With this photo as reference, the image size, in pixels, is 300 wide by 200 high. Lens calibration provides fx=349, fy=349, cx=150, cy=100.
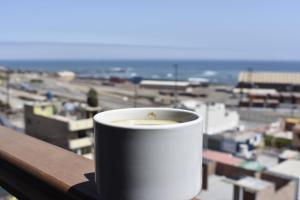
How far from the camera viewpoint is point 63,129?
17.2m

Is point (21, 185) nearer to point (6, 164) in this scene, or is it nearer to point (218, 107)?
point (6, 164)

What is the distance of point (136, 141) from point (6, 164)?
757mm

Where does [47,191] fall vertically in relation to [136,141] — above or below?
below

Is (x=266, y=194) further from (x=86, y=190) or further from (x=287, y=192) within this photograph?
(x=86, y=190)

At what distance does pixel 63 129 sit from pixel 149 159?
56.1 feet

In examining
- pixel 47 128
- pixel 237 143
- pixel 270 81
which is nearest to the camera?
pixel 47 128

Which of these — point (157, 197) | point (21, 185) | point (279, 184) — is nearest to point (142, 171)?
point (157, 197)

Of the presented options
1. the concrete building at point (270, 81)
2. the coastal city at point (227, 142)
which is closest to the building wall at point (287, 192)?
the coastal city at point (227, 142)

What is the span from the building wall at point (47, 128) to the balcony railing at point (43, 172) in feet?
50.4

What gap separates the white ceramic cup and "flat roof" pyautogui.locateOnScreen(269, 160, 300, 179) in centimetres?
1271

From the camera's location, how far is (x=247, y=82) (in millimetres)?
57281

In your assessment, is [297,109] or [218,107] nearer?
[218,107]

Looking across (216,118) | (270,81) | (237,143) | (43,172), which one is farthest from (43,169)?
(270,81)

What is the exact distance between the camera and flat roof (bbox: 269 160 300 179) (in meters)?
12.6
